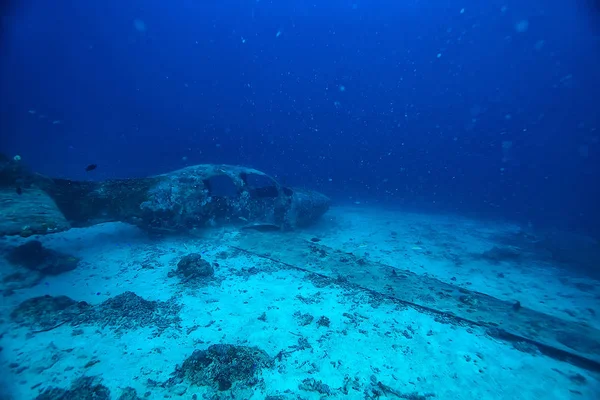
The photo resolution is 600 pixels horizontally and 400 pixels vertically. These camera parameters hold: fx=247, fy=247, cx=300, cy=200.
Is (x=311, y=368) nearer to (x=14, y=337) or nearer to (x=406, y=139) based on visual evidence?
(x=14, y=337)

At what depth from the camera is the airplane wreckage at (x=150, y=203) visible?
16.2 feet

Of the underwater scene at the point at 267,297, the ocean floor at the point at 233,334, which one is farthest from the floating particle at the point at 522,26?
the ocean floor at the point at 233,334

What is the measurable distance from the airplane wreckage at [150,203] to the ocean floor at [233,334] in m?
0.99

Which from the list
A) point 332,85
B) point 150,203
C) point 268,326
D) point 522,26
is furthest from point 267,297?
point 522,26

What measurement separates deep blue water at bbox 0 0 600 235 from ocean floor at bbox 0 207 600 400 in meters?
44.2

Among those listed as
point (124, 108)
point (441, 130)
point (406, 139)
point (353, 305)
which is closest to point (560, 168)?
point (441, 130)

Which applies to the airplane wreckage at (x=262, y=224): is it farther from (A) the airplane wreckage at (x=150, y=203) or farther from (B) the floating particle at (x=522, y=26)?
(B) the floating particle at (x=522, y=26)

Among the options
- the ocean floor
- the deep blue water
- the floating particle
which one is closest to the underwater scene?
the ocean floor

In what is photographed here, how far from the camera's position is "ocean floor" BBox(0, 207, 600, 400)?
127 inches

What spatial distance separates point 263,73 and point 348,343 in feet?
288

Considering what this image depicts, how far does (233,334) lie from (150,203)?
5363 mm

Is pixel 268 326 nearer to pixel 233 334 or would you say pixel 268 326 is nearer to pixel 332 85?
pixel 233 334

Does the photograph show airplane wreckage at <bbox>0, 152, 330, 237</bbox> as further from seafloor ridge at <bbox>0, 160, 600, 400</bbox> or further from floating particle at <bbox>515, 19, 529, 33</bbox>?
floating particle at <bbox>515, 19, 529, 33</bbox>

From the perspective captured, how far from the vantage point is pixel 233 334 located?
421cm
